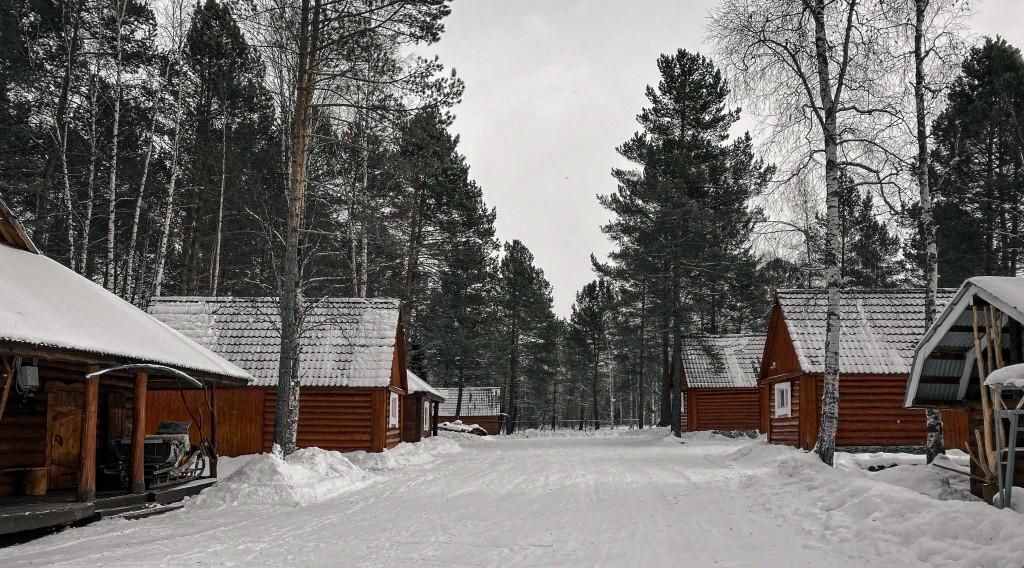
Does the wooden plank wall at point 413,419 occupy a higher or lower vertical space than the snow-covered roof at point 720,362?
lower

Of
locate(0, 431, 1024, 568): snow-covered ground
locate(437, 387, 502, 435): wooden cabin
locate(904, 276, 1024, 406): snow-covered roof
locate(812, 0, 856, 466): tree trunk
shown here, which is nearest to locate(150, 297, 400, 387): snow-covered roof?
locate(0, 431, 1024, 568): snow-covered ground

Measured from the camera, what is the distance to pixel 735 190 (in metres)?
34.8

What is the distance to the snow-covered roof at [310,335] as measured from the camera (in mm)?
21703

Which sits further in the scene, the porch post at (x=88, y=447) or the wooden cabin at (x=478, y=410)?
the wooden cabin at (x=478, y=410)

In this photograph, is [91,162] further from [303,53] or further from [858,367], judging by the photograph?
[858,367]

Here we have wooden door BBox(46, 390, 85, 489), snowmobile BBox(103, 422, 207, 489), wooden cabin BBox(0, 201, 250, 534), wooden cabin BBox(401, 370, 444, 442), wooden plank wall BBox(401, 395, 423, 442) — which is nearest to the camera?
wooden cabin BBox(0, 201, 250, 534)

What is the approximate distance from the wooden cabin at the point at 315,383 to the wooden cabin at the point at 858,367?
42.4 feet

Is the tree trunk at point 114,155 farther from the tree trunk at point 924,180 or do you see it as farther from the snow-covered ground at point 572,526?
the tree trunk at point 924,180

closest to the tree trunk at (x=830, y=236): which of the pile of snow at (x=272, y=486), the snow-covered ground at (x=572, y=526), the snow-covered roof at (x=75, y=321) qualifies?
the snow-covered ground at (x=572, y=526)

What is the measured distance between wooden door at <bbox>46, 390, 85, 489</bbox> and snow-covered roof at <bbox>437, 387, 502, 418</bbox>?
37.2m

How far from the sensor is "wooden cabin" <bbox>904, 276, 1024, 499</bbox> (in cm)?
939

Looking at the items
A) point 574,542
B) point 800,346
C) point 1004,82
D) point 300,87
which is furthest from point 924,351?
point 1004,82

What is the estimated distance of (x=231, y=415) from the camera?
2162cm

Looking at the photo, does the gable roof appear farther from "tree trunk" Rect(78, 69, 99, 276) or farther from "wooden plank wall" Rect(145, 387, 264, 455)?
"wooden plank wall" Rect(145, 387, 264, 455)
